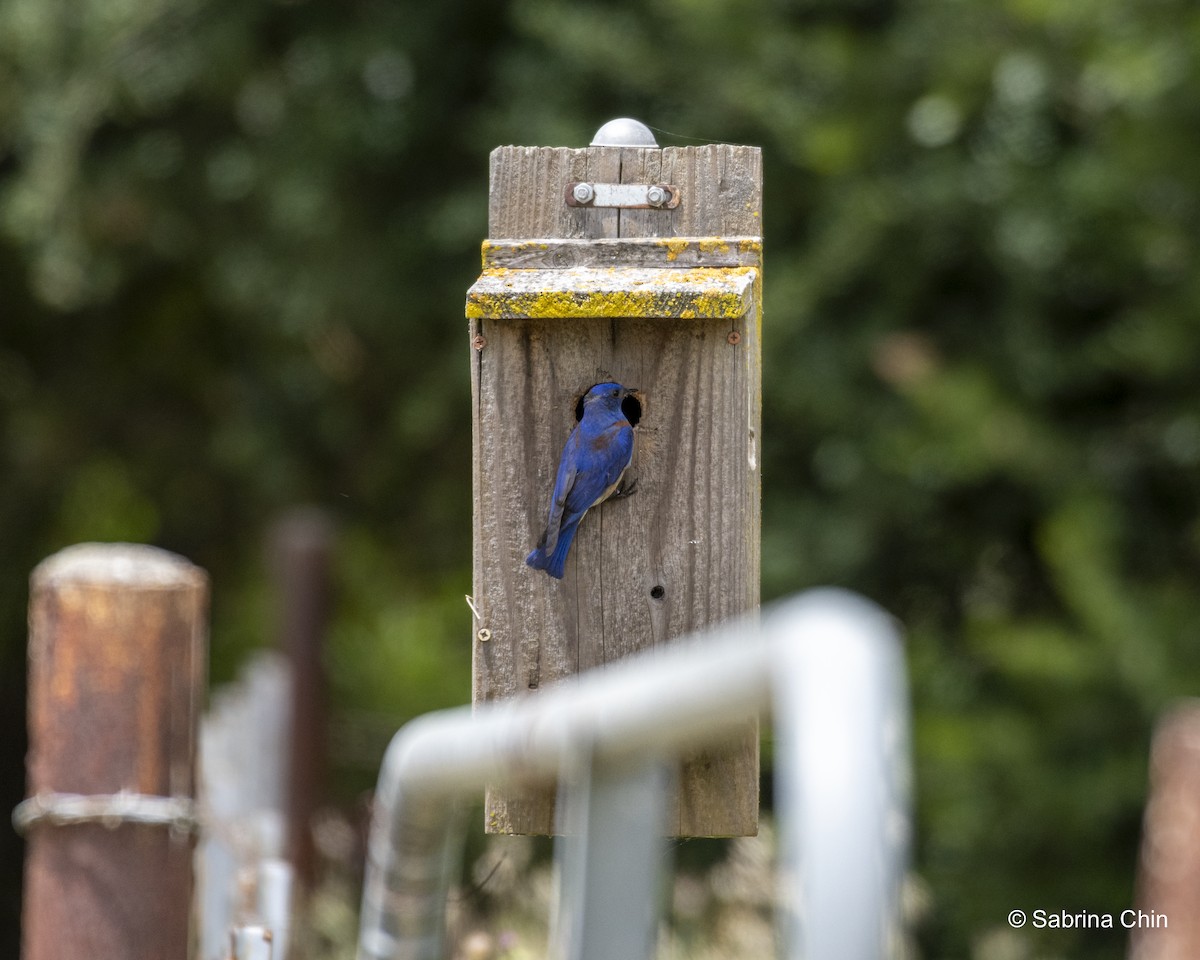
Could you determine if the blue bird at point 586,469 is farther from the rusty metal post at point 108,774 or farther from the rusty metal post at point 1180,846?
the rusty metal post at point 1180,846

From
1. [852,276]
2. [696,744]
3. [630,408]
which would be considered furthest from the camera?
[852,276]

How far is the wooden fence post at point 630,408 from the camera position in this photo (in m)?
1.90

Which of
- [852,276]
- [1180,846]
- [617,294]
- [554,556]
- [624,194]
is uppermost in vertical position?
[852,276]

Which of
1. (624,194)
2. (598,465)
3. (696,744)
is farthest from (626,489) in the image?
(696,744)

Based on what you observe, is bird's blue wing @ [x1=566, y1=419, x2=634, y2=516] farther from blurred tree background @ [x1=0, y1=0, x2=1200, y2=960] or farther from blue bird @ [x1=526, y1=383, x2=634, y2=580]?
blurred tree background @ [x1=0, y1=0, x2=1200, y2=960]

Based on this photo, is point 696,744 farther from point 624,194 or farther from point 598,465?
point 624,194

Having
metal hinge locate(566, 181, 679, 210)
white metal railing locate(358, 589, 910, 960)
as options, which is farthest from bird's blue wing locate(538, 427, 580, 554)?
white metal railing locate(358, 589, 910, 960)

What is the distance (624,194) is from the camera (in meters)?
1.95

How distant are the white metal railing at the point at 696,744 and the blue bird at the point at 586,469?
481 mm

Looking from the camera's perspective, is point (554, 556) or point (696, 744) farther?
point (554, 556)

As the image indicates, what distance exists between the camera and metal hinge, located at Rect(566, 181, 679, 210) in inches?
76.8

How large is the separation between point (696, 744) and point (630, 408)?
100cm

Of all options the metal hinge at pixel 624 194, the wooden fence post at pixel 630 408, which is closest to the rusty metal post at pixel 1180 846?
the wooden fence post at pixel 630 408

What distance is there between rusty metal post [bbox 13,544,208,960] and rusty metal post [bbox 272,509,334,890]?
8.93 ft
